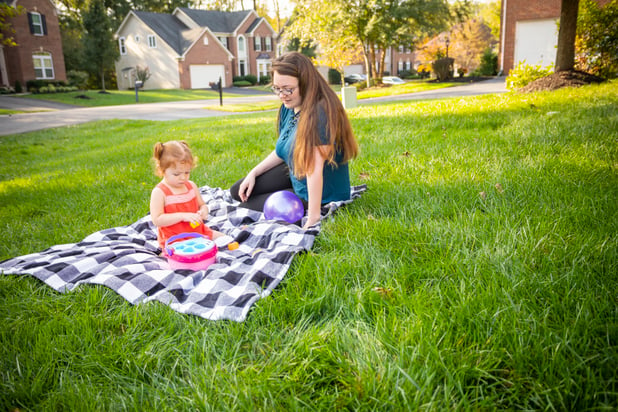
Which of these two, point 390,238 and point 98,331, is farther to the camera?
point 390,238

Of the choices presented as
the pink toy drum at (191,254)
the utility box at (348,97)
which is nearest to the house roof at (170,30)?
the utility box at (348,97)

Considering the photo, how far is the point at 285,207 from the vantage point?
3428mm

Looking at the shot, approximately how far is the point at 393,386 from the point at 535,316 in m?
0.72

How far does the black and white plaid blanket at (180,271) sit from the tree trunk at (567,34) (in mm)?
10041

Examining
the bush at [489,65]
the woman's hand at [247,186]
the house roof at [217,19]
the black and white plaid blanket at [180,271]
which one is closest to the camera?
the black and white plaid blanket at [180,271]

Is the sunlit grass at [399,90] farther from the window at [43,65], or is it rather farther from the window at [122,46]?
the window at [122,46]

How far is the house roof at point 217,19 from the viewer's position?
44.3 m

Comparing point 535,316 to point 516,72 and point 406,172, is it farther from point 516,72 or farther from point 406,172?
point 516,72

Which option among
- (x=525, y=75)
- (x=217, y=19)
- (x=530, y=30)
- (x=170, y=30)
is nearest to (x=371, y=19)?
(x=530, y=30)

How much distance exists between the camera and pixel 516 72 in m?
10.8

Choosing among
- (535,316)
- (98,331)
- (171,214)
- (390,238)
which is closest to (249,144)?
(171,214)

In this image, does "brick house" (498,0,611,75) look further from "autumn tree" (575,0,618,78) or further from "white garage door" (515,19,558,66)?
"autumn tree" (575,0,618,78)

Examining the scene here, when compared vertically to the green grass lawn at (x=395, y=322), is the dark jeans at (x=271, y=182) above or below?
above

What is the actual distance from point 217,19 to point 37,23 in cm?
2089
